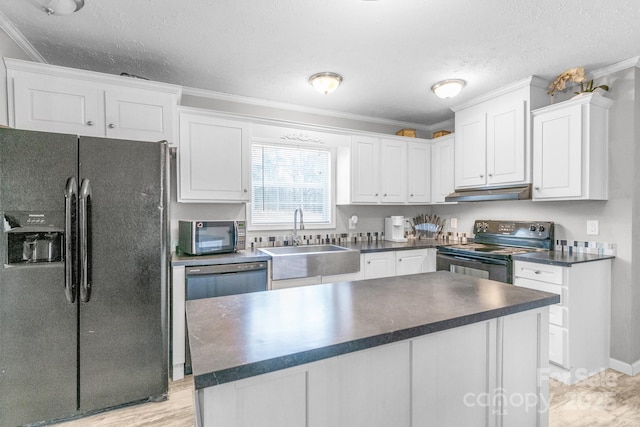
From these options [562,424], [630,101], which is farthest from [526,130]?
Result: [562,424]

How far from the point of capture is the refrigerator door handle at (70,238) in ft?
6.32

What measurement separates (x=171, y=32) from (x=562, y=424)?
3.49 meters

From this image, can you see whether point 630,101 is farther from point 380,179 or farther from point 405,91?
point 380,179

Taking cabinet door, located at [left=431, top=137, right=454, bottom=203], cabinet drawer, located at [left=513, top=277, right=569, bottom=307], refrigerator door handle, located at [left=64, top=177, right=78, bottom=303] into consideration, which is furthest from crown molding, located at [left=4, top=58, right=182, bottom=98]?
cabinet drawer, located at [left=513, top=277, right=569, bottom=307]

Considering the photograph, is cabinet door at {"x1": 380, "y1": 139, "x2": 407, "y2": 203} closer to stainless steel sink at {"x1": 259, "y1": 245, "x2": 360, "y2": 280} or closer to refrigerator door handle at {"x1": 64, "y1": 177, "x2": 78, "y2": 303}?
stainless steel sink at {"x1": 259, "y1": 245, "x2": 360, "y2": 280}

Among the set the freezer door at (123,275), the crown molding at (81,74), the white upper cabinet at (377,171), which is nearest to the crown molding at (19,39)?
the crown molding at (81,74)

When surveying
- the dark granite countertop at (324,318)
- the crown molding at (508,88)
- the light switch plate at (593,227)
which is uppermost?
the crown molding at (508,88)

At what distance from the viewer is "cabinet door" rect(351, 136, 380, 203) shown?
11.9 ft

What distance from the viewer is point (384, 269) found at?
331 centimetres

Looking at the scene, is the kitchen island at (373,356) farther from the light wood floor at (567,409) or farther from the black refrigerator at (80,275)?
the black refrigerator at (80,275)

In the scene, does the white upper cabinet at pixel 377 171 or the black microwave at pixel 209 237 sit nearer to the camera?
the black microwave at pixel 209 237

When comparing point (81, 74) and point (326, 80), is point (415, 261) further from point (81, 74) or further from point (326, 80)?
point (81, 74)

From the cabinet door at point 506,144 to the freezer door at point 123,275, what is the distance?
2.93m

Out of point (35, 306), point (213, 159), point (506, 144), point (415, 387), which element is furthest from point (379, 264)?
point (35, 306)
